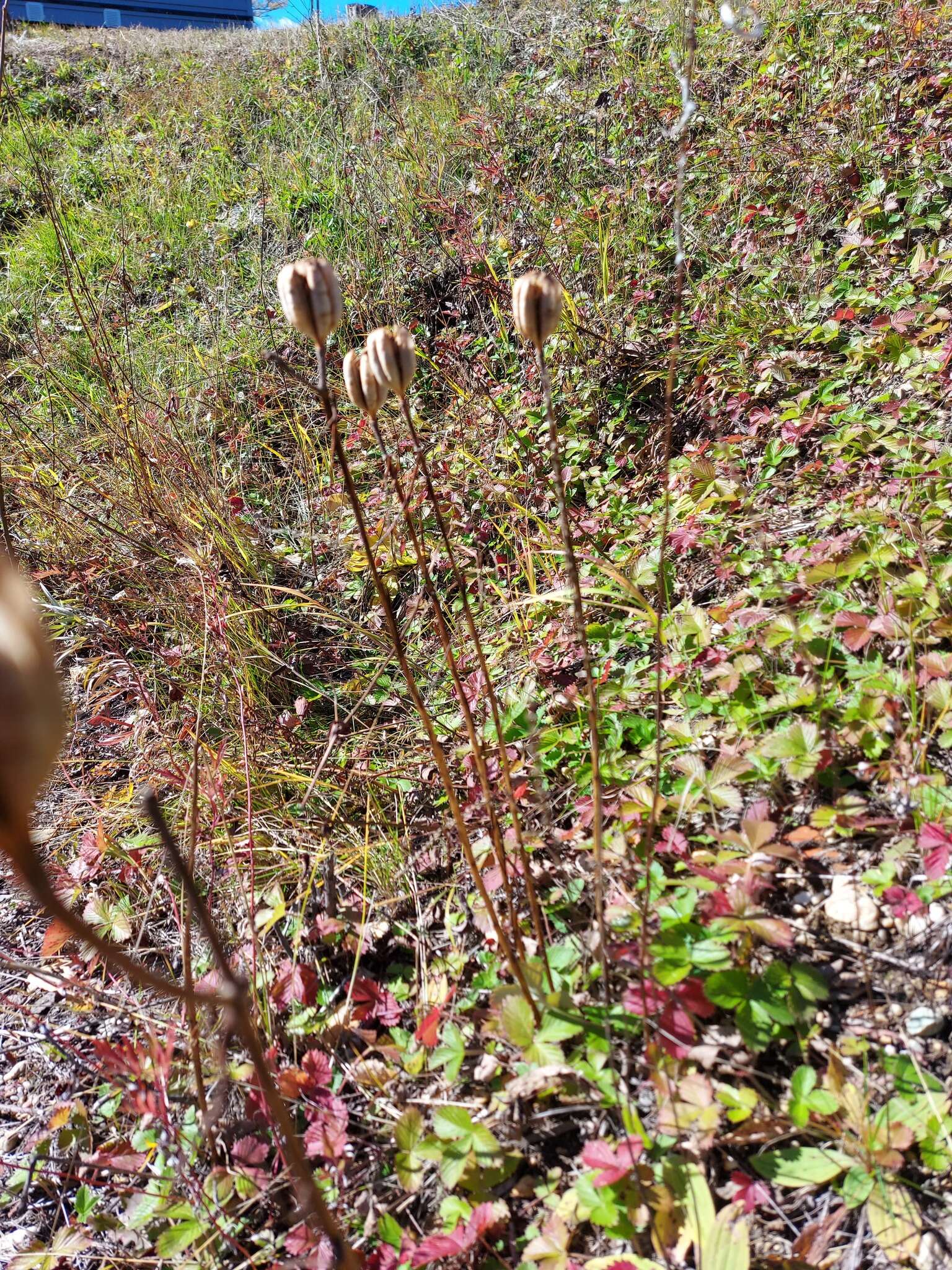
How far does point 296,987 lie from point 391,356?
1.18 metres

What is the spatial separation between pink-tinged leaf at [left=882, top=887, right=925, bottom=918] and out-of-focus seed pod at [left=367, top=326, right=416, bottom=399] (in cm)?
102

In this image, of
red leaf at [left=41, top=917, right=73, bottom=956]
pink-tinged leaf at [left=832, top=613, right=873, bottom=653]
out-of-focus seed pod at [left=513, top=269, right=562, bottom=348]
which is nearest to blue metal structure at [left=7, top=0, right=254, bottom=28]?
red leaf at [left=41, top=917, right=73, bottom=956]

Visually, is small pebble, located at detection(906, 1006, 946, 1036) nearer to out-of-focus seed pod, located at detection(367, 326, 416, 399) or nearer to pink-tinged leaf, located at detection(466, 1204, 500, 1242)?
pink-tinged leaf, located at detection(466, 1204, 500, 1242)

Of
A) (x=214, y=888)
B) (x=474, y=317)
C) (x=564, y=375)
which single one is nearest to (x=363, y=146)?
(x=474, y=317)

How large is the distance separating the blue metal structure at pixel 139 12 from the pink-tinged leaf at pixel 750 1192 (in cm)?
2114

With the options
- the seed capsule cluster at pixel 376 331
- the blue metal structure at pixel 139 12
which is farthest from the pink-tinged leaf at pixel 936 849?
the blue metal structure at pixel 139 12

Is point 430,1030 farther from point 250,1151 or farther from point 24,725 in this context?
point 24,725

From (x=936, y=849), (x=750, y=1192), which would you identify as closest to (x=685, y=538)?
(x=936, y=849)

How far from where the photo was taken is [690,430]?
265 cm

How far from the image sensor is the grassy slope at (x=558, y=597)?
3.95 feet

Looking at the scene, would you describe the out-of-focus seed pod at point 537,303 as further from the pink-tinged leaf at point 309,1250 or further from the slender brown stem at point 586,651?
the pink-tinged leaf at point 309,1250

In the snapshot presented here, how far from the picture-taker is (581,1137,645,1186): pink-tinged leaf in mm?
1045

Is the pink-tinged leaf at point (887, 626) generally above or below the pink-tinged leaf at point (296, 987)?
above

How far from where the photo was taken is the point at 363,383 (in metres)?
0.98
